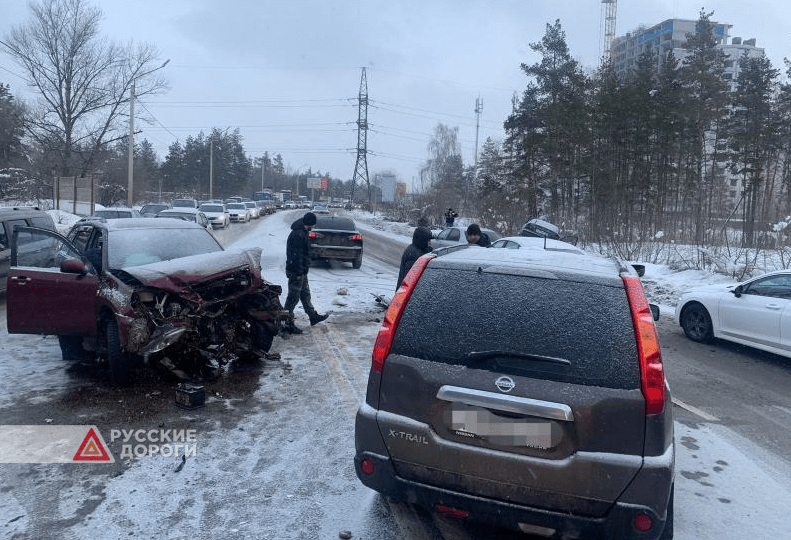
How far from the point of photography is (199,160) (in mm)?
95875

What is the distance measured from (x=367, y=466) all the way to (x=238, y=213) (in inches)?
1805

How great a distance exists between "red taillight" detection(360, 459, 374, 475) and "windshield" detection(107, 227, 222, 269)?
15.0 feet

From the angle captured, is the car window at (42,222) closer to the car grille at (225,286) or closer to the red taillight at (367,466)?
the car grille at (225,286)

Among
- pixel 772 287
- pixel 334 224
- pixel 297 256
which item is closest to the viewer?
pixel 772 287

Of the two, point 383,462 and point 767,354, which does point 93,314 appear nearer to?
point 383,462

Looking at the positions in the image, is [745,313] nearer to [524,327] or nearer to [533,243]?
[533,243]

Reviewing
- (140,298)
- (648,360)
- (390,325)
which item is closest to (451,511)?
(390,325)

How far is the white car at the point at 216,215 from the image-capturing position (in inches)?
1431

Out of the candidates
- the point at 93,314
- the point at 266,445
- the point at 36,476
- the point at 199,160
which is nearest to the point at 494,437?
the point at 266,445

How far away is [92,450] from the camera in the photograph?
4.89m

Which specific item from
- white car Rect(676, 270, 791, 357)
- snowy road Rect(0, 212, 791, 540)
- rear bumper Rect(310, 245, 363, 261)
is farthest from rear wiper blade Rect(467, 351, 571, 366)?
rear bumper Rect(310, 245, 363, 261)

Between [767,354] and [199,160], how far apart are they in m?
95.0

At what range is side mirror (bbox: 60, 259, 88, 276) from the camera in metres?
6.62

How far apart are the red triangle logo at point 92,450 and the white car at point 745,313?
8.61m
